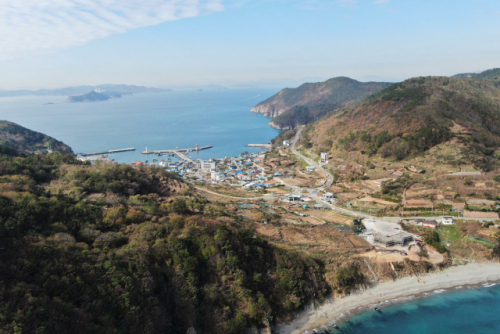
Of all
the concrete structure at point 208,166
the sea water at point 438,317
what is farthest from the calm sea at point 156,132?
the sea water at point 438,317

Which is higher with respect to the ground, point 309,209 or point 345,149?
point 345,149

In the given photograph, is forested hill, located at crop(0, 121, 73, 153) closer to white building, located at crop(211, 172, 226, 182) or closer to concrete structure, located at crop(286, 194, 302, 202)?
white building, located at crop(211, 172, 226, 182)

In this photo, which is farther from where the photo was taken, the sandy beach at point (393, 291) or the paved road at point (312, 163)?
the paved road at point (312, 163)

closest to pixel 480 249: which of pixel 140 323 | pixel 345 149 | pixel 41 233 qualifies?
pixel 140 323

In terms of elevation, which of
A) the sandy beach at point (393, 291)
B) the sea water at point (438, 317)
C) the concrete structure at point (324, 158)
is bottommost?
the sea water at point (438, 317)

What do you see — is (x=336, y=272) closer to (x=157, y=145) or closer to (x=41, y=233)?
(x=41, y=233)

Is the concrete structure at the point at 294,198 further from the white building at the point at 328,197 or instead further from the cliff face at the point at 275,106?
the cliff face at the point at 275,106
